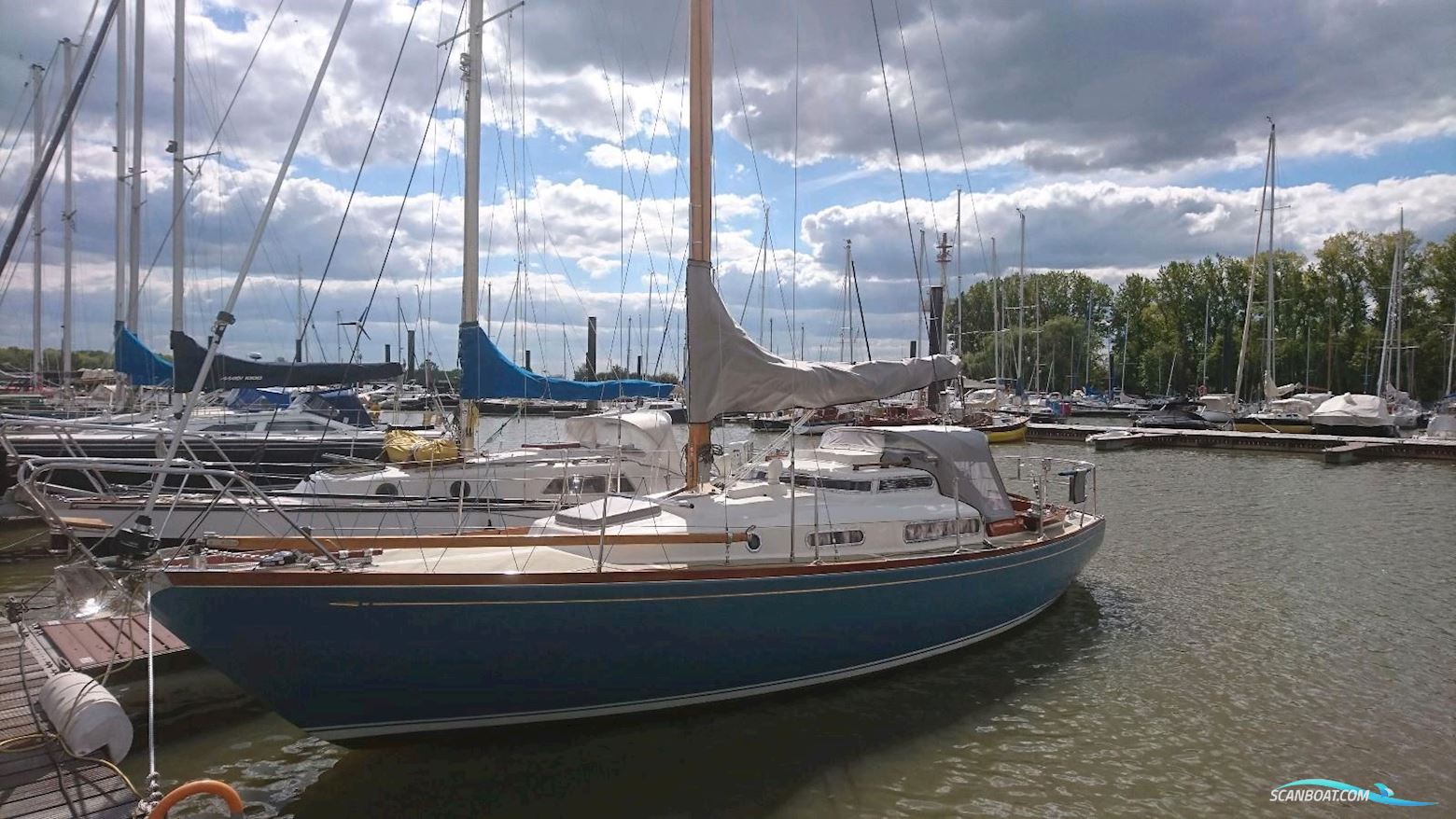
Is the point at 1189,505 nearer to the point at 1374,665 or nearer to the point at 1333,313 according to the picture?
the point at 1374,665

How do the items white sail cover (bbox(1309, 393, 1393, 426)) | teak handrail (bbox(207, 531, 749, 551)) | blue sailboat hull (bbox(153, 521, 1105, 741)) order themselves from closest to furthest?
1. blue sailboat hull (bbox(153, 521, 1105, 741))
2. teak handrail (bbox(207, 531, 749, 551))
3. white sail cover (bbox(1309, 393, 1393, 426))

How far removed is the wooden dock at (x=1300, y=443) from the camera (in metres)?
34.8

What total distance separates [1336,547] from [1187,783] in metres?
12.9

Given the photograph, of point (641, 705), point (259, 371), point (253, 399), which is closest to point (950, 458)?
point (641, 705)

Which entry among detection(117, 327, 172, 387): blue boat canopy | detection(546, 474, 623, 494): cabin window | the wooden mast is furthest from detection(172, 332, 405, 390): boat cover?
the wooden mast

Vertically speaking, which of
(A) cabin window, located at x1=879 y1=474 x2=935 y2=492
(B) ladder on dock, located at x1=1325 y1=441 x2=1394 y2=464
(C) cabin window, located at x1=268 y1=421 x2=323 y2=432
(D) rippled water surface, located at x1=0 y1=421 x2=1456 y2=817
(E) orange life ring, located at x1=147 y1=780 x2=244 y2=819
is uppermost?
(A) cabin window, located at x1=879 y1=474 x2=935 y2=492

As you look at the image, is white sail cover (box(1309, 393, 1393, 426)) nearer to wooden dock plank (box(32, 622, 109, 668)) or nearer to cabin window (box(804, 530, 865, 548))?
cabin window (box(804, 530, 865, 548))

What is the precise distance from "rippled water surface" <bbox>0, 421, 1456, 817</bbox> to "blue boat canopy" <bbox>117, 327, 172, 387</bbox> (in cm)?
1153

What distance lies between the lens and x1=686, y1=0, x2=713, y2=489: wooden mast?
1020cm

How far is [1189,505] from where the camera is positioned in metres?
22.9

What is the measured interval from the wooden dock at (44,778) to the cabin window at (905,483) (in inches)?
316

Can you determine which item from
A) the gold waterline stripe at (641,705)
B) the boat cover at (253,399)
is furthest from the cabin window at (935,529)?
the boat cover at (253,399)

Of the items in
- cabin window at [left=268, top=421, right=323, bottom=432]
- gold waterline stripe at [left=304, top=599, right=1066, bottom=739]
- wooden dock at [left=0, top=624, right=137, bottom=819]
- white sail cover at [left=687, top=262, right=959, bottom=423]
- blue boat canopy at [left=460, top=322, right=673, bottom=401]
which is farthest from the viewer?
cabin window at [left=268, top=421, right=323, bottom=432]

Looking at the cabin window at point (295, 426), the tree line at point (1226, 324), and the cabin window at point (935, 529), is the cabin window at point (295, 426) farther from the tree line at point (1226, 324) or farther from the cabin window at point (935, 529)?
the tree line at point (1226, 324)
